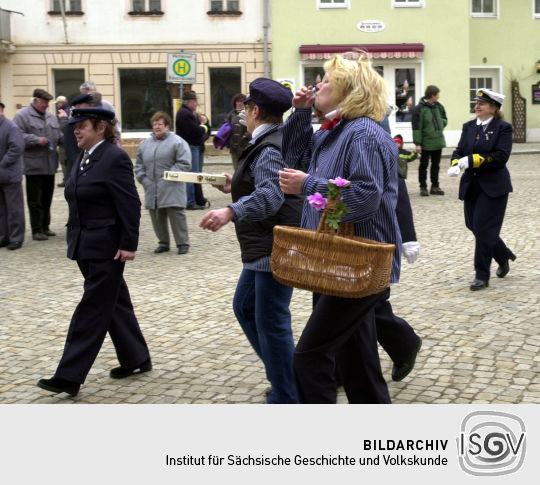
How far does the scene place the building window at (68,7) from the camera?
30219mm

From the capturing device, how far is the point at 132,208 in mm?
5578

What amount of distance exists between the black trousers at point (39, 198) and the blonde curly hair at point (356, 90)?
29.8 feet

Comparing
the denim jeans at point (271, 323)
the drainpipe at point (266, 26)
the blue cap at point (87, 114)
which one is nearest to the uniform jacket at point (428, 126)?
the blue cap at point (87, 114)

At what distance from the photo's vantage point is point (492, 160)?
8188 mm

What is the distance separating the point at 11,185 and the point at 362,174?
347 inches

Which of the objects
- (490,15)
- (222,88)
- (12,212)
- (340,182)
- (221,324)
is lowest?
(221,324)

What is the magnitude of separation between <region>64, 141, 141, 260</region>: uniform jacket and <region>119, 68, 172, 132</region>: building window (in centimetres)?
2582

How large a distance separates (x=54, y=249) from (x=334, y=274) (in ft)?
27.6

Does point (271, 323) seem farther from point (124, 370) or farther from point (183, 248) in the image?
point (183, 248)

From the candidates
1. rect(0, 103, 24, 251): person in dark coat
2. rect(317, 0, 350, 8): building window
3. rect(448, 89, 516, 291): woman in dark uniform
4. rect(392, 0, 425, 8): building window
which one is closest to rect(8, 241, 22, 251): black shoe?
rect(0, 103, 24, 251): person in dark coat

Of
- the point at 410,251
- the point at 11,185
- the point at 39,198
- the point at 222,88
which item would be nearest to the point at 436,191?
the point at 39,198
